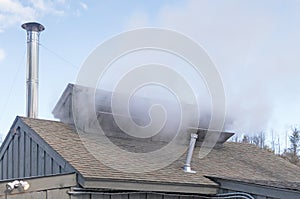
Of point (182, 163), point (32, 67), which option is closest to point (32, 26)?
point (32, 67)

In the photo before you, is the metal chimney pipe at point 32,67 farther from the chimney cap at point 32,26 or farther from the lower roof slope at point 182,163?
the lower roof slope at point 182,163

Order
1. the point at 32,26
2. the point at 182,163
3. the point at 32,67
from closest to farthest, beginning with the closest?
1. the point at 182,163
2. the point at 32,67
3. the point at 32,26

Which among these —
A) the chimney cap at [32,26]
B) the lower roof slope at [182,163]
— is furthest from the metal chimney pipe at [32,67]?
the lower roof slope at [182,163]

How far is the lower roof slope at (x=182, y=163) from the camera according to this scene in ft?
19.6

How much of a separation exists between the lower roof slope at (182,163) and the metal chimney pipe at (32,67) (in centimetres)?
151

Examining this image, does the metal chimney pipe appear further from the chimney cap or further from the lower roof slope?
the lower roof slope

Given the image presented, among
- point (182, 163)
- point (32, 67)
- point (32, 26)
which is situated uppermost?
point (32, 26)

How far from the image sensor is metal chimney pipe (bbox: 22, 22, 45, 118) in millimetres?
8996

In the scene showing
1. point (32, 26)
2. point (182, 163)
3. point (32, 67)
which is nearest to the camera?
point (182, 163)

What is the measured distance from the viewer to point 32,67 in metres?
9.43

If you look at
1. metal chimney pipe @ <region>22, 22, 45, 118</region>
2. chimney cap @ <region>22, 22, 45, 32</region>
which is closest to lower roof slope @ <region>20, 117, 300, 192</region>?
metal chimney pipe @ <region>22, 22, 45, 118</region>

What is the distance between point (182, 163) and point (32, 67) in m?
4.23

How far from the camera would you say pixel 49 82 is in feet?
36.4

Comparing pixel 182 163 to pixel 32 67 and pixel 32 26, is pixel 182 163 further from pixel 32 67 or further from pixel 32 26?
pixel 32 26
